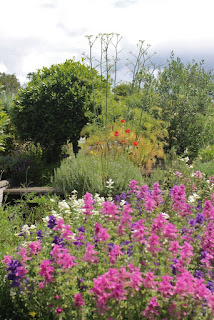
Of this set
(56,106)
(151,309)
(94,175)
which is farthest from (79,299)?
(56,106)

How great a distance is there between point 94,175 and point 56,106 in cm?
295

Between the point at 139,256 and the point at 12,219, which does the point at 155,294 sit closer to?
the point at 139,256

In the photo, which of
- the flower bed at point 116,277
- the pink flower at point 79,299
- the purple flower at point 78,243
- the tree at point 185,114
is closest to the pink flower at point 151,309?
the flower bed at point 116,277

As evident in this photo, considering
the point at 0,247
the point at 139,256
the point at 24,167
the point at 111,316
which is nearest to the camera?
the point at 111,316

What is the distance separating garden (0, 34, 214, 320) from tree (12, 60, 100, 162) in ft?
0.09

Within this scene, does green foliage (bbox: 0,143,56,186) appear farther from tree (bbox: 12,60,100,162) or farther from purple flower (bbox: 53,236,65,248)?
purple flower (bbox: 53,236,65,248)

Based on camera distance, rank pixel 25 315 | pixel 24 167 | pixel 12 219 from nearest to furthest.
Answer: pixel 25 315
pixel 12 219
pixel 24 167

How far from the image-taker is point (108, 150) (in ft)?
22.7

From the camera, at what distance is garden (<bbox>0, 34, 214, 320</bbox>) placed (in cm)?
235

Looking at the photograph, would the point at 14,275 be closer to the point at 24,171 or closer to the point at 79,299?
the point at 79,299

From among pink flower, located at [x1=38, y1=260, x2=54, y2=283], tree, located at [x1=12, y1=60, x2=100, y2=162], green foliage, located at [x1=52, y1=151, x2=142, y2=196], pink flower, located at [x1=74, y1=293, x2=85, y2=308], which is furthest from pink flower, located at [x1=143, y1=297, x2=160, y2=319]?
tree, located at [x1=12, y1=60, x2=100, y2=162]

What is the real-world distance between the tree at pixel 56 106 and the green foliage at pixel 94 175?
213 cm

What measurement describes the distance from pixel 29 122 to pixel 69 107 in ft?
3.21

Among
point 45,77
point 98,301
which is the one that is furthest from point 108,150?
point 98,301
